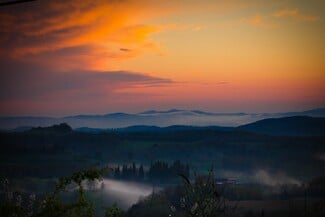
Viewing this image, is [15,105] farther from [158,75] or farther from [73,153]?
[158,75]

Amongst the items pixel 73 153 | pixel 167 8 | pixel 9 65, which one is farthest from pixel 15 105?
pixel 167 8

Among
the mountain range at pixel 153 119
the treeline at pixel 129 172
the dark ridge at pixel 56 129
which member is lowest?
the treeline at pixel 129 172

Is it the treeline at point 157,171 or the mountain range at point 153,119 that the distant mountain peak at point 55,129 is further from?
the treeline at point 157,171

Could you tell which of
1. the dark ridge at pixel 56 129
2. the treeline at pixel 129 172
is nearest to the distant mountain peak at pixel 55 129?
the dark ridge at pixel 56 129

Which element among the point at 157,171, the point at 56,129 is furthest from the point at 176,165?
the point at 56,129

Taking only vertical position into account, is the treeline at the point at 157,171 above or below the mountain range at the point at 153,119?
below

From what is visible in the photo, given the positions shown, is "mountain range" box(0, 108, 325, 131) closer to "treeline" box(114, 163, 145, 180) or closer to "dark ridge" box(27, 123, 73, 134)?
"dark ridge" box(27, 123, 73, 134)

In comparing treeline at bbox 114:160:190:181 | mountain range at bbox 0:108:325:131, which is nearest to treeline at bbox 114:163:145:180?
treeline at bbox 114:160:190:181

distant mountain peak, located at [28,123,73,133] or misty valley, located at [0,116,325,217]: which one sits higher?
distant mountain peak, located at [28,123,73,133]

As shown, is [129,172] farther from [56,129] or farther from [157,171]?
[56,129]
